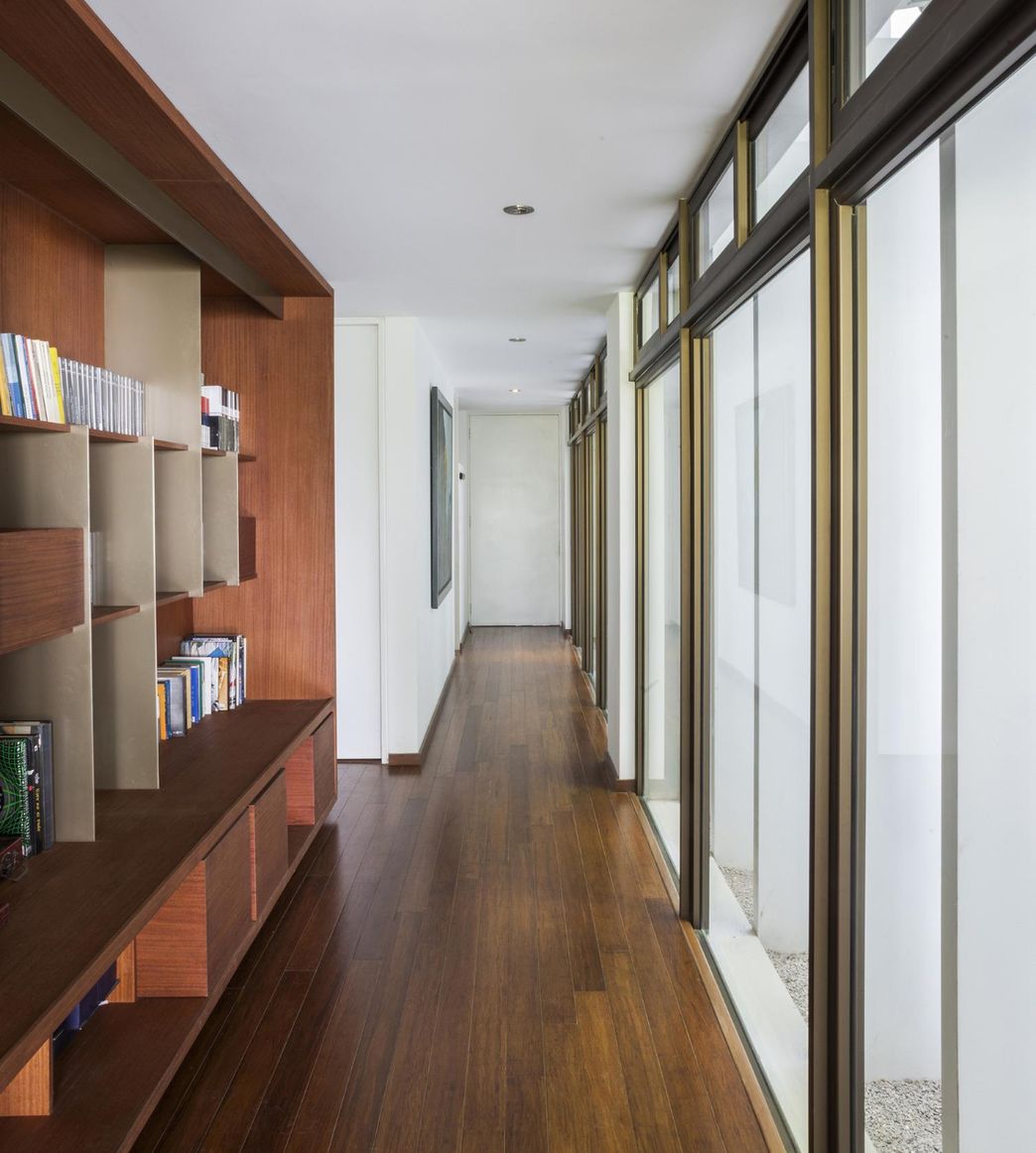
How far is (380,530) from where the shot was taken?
550 cm

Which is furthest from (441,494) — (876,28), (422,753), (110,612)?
(876,28)

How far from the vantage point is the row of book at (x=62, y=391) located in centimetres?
221

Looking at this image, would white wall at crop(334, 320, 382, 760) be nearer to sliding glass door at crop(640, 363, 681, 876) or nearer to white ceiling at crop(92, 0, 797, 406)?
white ceiling at crop(92, 0, 797, 406)

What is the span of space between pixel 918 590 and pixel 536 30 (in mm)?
1499

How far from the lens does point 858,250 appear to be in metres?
1.79

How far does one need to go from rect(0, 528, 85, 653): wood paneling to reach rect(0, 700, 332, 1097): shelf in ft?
1.82

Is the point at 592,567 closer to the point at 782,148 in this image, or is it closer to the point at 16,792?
the point at 782,148

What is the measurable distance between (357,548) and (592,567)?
298cm

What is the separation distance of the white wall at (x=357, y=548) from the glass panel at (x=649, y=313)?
5.30ft

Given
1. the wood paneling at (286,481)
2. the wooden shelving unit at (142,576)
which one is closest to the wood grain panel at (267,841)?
the wooden shelving unit at (142,576)

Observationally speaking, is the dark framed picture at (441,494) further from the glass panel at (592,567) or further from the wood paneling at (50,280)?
the wood paneling at (50,280)

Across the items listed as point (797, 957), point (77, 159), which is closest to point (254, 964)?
point (797, 957)

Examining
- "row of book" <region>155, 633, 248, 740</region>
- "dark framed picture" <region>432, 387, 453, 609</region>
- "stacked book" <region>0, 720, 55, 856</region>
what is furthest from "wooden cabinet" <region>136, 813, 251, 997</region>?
"dark framed picture" <region>432, 387, 453, 609</region>

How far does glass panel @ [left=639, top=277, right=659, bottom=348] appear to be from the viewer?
13.8ft
